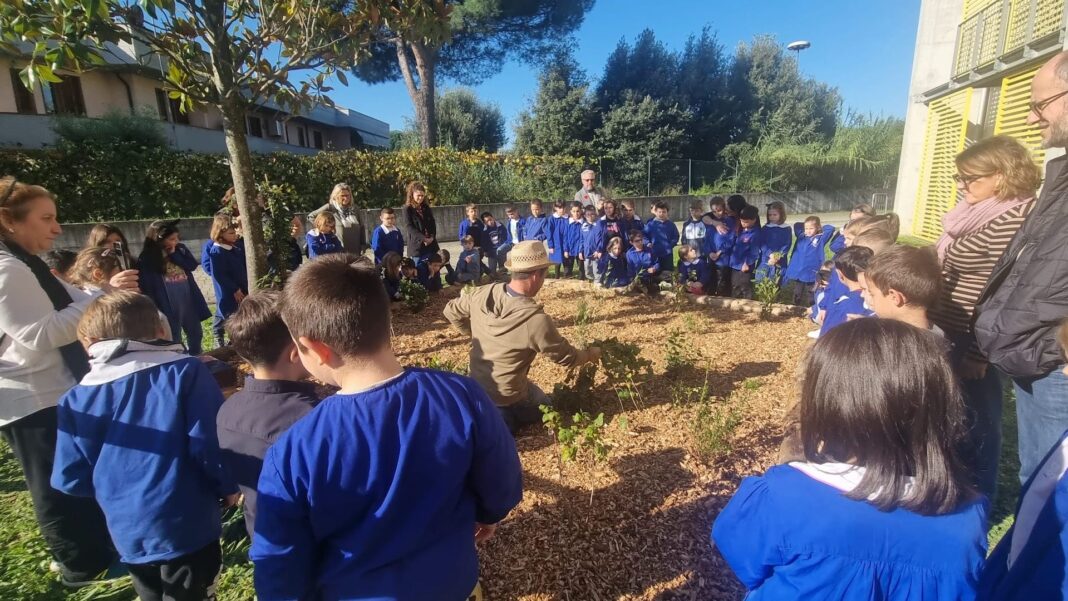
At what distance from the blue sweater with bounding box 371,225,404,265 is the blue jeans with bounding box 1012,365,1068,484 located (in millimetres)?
7297

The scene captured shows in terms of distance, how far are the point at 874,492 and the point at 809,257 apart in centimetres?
683

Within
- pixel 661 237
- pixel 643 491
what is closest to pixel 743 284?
pixel 661 237

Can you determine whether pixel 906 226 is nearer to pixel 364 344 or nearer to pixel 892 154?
pixel 892 154

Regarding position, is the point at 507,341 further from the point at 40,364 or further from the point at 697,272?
the point at 697,272

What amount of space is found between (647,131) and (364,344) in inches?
1003

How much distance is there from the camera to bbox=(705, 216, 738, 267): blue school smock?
798 centimetres

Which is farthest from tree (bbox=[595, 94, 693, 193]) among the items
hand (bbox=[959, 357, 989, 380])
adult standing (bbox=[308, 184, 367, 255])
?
hand (bbox=[959, 357, 989, 380])

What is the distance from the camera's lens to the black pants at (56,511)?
8.27 feet

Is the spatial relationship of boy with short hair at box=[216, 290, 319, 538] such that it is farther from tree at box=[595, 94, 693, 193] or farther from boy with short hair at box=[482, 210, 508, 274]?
tree at box=[595, 94, 693, 193]

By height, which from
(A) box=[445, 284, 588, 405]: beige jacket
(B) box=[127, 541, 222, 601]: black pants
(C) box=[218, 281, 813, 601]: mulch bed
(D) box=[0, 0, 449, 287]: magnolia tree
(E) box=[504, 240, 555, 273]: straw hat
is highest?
(D) box=[0, 0, 449, 287]: magnolia tree

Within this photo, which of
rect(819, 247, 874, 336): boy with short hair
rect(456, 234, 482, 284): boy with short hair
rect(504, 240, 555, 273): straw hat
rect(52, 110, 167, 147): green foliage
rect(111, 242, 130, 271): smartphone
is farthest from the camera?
rect(52, 110, 167, 147): green foliage

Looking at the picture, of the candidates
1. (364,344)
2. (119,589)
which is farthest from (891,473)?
(119,589)

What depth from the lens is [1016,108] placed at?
1135 cm

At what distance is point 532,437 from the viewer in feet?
12.6
